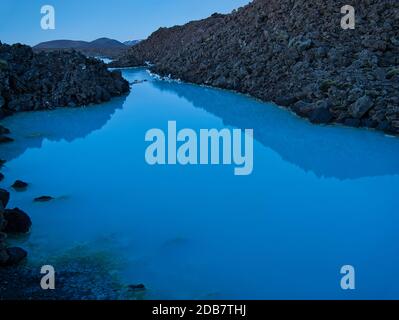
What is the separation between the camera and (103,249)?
739 cm

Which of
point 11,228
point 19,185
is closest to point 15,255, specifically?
point 11,228

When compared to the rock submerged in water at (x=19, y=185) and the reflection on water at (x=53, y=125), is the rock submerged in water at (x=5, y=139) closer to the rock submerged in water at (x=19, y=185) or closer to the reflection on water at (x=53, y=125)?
the reflection on water at (x=53, y=125)

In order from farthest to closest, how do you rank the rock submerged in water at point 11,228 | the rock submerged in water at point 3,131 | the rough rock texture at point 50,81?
1. the rough rock texture at point 50,81
2. the rock submerged in water at point 3,131
3. the rock submerged in water at point 11,228

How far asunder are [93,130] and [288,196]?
10299 millimetres

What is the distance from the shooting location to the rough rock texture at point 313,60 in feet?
52.1

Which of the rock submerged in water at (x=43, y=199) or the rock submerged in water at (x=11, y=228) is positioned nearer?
the rock submerged in water at (x=11, y=228)

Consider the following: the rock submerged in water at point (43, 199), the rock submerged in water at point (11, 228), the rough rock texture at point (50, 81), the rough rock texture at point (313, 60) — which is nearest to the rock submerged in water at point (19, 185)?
the rock submerged in water at point (43, 199)

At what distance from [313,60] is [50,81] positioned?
1439 centimetres

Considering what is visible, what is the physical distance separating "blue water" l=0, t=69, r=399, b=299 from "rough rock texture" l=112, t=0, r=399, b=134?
116cm

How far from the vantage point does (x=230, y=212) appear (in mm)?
8734

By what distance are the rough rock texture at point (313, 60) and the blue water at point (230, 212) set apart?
1.16m

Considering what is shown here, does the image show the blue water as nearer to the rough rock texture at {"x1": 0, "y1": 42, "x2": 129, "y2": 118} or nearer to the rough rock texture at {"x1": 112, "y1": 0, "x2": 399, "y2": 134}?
the rough rock texture at {"x1": 112, "y1": 0, "x2": 399, "y2": 134}
